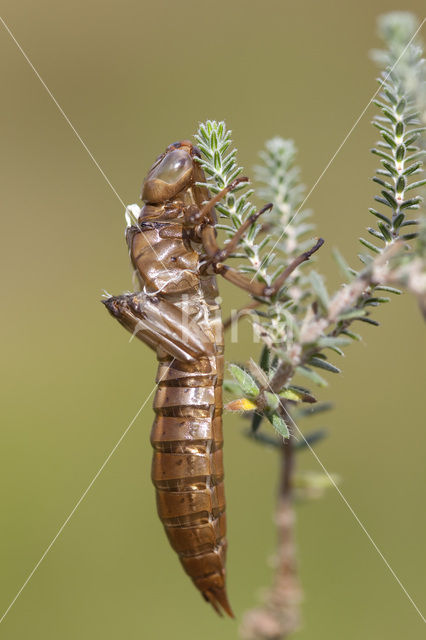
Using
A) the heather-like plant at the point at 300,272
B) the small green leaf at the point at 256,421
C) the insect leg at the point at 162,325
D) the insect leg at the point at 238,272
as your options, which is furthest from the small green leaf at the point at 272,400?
the insect leg at the point at 162,325

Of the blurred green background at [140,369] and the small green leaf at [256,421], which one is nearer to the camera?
the small green leaf at [256,421]

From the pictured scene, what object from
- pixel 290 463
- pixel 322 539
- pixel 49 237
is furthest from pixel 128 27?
pixel 290 463

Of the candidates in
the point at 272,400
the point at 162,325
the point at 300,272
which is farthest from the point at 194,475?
the point at 300,272

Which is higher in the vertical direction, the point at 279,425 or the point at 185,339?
the point at 185,339

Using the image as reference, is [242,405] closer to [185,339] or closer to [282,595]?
[282,595]

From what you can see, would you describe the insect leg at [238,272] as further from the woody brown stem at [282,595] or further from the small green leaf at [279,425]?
the woody brown stem at [282,595]

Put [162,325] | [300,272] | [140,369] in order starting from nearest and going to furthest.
→ [300,272] < [162,325] < [140,369]

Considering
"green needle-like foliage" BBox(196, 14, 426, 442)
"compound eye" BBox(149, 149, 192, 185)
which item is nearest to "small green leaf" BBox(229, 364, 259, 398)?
"green needle-like foliage" BBox(196, 14, 426, 442)
